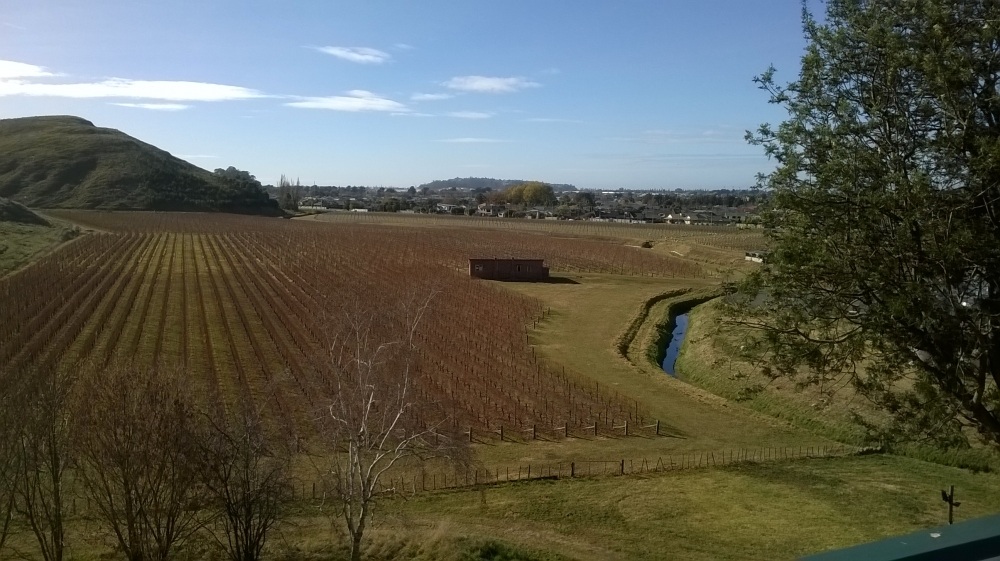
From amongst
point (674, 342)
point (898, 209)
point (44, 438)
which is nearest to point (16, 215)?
point (674, 342)

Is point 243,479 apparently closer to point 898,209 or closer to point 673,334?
point 898,209

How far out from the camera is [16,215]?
79.3 metres

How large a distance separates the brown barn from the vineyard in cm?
141

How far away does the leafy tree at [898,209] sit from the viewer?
26.3ft

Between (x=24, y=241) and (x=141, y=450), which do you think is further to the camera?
(x=24, y=241)

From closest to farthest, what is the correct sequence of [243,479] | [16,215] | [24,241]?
[243,479]
[24,241]
[16,215]

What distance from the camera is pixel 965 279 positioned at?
8445 millimetres

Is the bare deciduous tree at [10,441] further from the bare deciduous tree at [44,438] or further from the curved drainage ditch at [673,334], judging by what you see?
the curved drainage ditch at [673,334]

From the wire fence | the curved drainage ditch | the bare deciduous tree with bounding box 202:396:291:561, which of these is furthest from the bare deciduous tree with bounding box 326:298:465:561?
→ the curved drainage ditch

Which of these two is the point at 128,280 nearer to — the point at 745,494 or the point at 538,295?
the point at 538,295

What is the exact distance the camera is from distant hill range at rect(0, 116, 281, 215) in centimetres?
13350

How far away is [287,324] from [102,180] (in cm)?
12812

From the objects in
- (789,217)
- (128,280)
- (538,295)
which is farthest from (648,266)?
(789,217)

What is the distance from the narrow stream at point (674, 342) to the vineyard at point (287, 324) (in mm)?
6735
